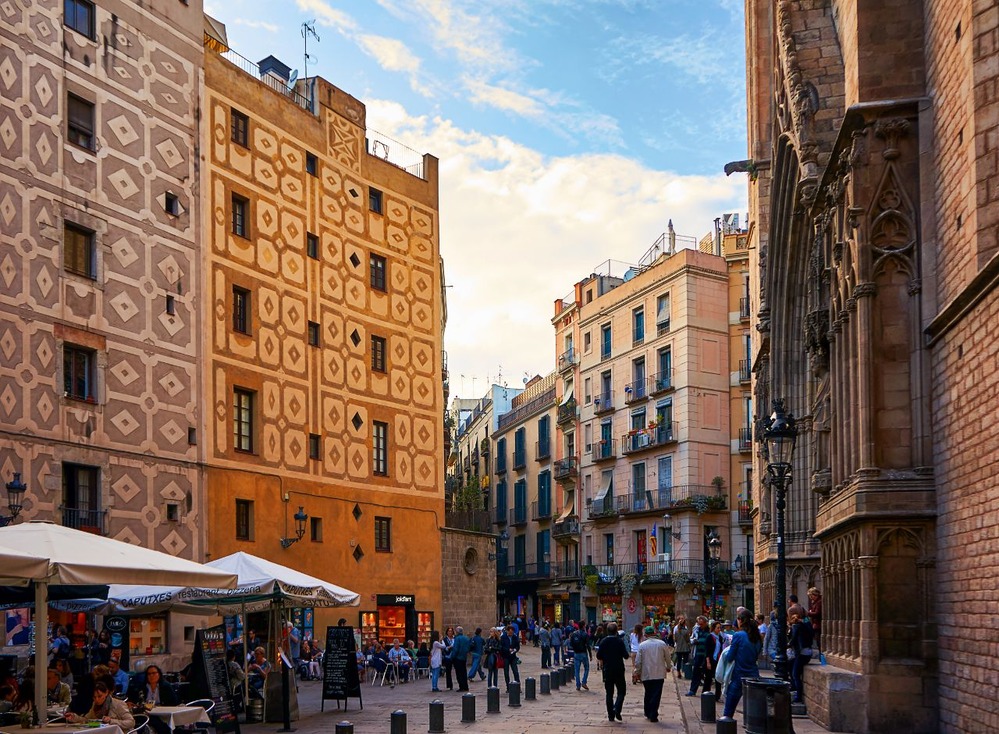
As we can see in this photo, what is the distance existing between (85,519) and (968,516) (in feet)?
58.3

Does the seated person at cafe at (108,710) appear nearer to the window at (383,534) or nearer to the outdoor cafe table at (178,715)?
the outdoor cafe table at (178,715)

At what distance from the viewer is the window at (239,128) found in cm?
3139

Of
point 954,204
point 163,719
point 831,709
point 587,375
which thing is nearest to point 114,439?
point 163,719

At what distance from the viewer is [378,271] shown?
37.4m

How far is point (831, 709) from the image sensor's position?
15.7m

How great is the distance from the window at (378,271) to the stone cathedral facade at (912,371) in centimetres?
1928

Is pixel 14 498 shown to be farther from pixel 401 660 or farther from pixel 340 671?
pixel 401 660

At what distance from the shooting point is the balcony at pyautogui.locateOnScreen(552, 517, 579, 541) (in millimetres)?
63531

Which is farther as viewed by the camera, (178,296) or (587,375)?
(587,375)

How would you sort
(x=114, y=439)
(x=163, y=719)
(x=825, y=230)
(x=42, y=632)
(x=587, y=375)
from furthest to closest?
(x=587, y=375), (x=114, y=439), (x=825, y=230), (x=163, y=719), (x=42, y=632)

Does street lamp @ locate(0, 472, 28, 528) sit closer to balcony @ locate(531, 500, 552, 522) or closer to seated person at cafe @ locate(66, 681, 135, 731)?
seated person at cafe @ locate(66, 681, 135, 731)

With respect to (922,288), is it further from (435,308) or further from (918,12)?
(435,308)

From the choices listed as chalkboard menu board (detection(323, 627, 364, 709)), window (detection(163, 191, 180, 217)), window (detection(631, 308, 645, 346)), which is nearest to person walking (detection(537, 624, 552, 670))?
chalkboard menu board (detection(323, 627, 364, 709))

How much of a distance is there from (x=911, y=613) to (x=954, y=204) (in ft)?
16.4
